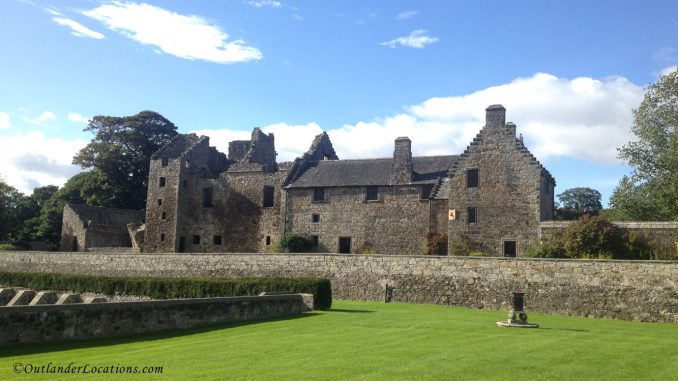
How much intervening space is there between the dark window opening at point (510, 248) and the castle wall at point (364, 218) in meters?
4.03

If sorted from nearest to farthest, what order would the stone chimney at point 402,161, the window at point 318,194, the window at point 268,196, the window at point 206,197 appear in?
the stone chimney at point 402,161
the window at point 318,194
the window at point 268,196
the window at point 206,197

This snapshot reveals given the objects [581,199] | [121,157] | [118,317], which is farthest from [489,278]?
[581,199]

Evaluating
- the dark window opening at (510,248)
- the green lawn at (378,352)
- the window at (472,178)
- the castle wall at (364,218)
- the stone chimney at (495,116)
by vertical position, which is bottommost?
the green lawn at (378,352)

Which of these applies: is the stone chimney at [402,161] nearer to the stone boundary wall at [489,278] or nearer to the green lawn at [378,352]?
the stone boundary wall at [489,278]

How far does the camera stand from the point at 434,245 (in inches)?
1420

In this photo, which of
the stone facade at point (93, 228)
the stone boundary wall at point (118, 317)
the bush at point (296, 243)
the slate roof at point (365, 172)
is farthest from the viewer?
the stone facade at point (93, 228)

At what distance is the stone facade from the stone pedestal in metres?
40.3

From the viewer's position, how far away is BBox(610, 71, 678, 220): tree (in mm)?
35344

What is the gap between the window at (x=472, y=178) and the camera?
35.4m

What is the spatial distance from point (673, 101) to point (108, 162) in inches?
1920

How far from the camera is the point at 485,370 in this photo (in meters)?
10.8

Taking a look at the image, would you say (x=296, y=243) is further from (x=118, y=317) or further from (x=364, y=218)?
(x=118, y=317)

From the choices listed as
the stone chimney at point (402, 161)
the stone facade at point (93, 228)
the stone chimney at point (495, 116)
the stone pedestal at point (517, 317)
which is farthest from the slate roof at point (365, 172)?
the stone pedestal at point (517, 317)

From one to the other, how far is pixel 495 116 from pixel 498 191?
4319 millimetres
